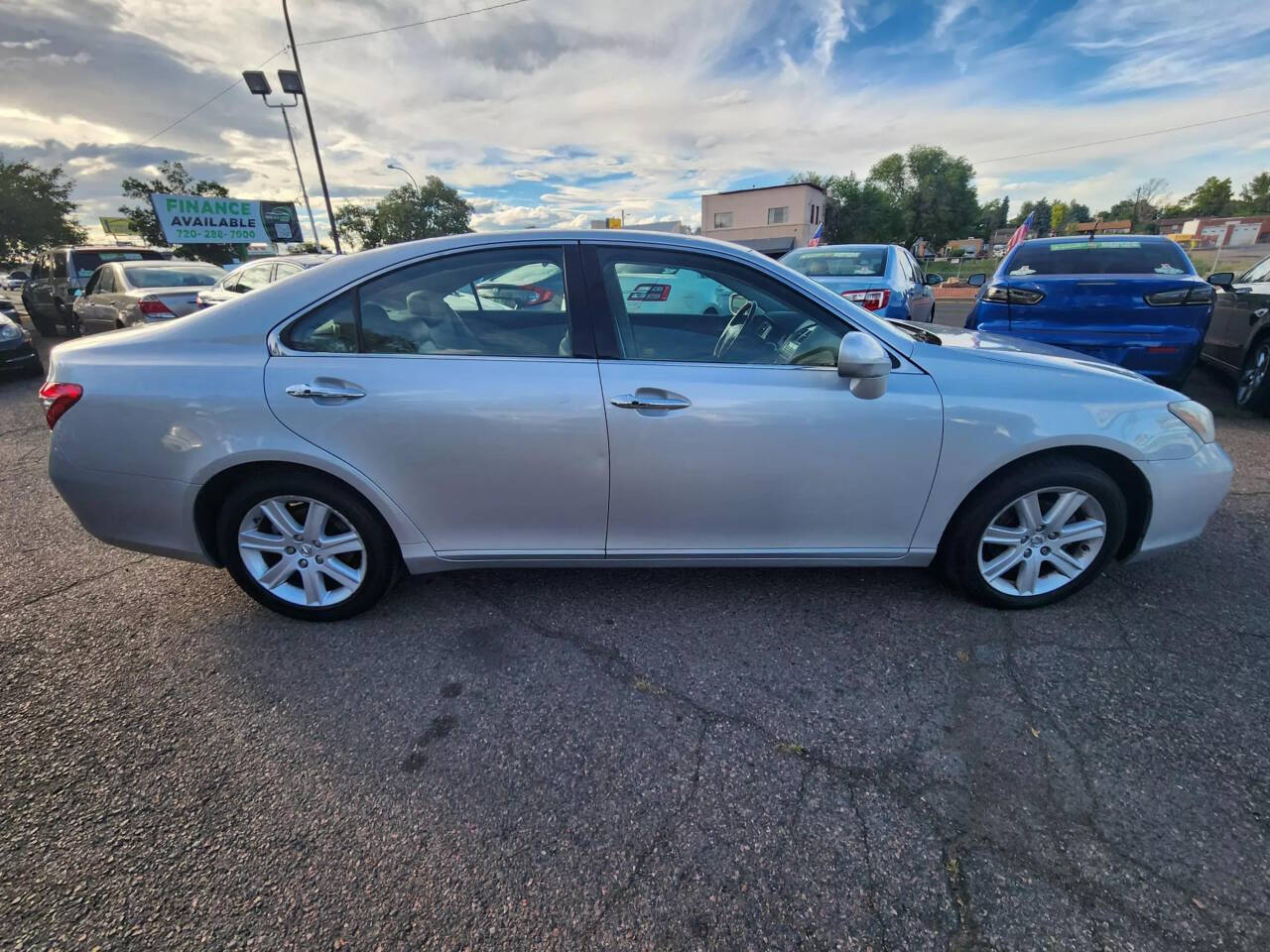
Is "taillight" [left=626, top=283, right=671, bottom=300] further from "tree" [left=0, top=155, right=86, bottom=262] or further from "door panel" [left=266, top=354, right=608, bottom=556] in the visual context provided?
"tree" [left=0, top=155, right=86, bottom=262]

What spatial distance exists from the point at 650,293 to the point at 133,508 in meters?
2.32

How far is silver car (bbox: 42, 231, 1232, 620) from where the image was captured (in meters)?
2.34

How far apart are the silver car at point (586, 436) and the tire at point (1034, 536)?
0.04 feet

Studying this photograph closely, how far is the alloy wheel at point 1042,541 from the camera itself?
2.55m

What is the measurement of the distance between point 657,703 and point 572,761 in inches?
15.2

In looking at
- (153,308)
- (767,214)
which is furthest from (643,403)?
(767,214)

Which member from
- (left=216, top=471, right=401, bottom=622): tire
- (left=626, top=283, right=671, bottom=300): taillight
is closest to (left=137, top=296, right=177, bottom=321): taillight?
(left=216, top=471, right=401, bottom=622): tire

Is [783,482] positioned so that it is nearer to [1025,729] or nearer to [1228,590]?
[1025,729]

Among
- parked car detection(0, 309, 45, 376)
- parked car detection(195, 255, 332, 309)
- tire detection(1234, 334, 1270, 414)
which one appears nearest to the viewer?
tire detection(1234, 334, 1270, 414)

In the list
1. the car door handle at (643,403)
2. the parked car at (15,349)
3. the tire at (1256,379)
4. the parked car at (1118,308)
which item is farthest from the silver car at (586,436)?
the parked car at (15,349)

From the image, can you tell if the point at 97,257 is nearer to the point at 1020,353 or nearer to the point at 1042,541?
the point at 1020,353

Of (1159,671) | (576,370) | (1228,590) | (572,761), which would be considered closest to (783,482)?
(576,370)

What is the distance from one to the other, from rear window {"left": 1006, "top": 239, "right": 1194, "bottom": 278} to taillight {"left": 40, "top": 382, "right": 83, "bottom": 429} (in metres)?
6.69

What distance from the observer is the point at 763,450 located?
2.37 meters
